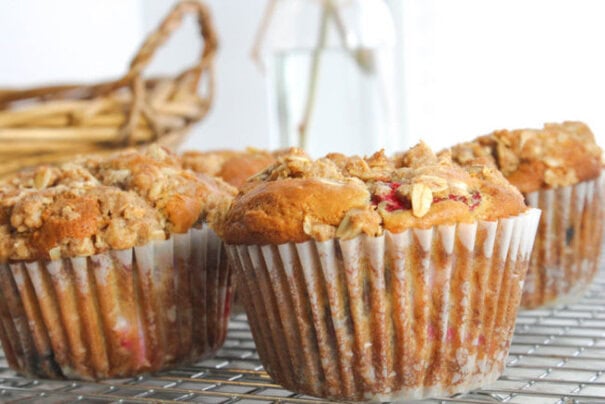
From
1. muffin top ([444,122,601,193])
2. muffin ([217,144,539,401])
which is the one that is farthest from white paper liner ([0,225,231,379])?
muffin top ([444,122,601,193])

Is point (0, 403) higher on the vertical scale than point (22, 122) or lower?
lower

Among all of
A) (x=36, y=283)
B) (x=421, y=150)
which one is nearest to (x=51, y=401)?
(x=36, y=283)

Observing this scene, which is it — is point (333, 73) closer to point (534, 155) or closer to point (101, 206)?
point (534, 155)

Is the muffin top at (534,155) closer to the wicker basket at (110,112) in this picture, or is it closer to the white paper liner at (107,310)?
the white paper liner at (107,310)

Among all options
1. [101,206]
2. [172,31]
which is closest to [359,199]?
[101,206]

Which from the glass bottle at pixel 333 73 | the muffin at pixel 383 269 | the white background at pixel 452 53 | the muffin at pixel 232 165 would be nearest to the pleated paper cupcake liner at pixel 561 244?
the muffin at pixel 383 269

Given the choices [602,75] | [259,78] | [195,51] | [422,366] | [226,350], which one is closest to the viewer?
[422,366]

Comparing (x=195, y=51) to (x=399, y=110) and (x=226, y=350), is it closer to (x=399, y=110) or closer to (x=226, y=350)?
(x=399, y=110)
